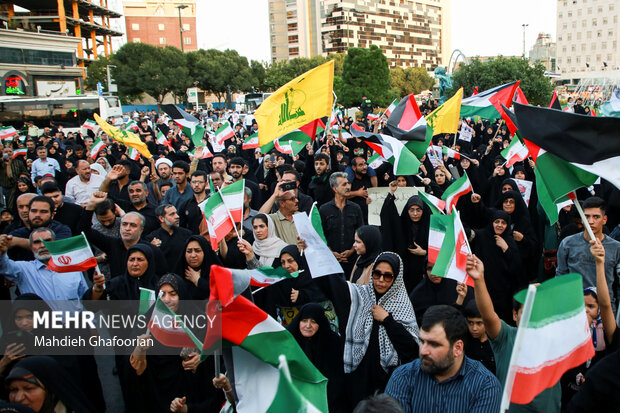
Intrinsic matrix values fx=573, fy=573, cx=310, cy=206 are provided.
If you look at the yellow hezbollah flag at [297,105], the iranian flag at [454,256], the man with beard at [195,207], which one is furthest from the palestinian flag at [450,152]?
the iranian flag at [454,256]

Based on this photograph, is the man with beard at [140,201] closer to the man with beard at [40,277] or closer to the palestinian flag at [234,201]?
the palestinian flag at [234,201]

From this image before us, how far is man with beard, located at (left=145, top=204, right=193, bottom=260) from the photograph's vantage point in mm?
5355

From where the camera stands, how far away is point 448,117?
8.83m

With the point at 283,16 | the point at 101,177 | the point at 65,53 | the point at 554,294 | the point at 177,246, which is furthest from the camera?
the point at 283,16

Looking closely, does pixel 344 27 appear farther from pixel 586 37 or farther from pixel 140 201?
pixel 140 201

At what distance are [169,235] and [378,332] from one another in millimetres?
2664

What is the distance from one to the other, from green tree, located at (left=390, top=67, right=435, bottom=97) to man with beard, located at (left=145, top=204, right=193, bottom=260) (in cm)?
6299

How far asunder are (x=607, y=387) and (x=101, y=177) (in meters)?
7.26

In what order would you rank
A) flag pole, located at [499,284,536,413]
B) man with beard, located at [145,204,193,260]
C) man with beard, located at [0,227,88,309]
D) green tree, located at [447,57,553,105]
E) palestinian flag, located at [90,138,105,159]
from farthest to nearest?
green tree, located at [447,57,553,105] → palestinian flag, located at [90,138,105,159] → man with beard, located at [145,204,193,260] → man with beard, located at [0,227,88,309] → flag pole, located at [499,284,536,413]

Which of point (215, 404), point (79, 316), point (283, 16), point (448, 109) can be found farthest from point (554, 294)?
point (283, 16)

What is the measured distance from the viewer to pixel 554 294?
2.30 metres

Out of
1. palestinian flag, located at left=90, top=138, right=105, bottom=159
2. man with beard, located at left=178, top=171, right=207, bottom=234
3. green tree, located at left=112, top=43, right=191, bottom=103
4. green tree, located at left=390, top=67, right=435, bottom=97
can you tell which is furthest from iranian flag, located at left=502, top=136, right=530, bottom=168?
green tree, located at left=390, top=67, right=435, bottom=97

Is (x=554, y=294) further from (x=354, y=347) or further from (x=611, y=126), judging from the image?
(x=611, y=126)

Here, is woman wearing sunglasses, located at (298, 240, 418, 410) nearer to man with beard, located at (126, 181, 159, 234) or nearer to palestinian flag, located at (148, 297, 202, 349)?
palestinian flag, located at (148, 297, 202, 349)
